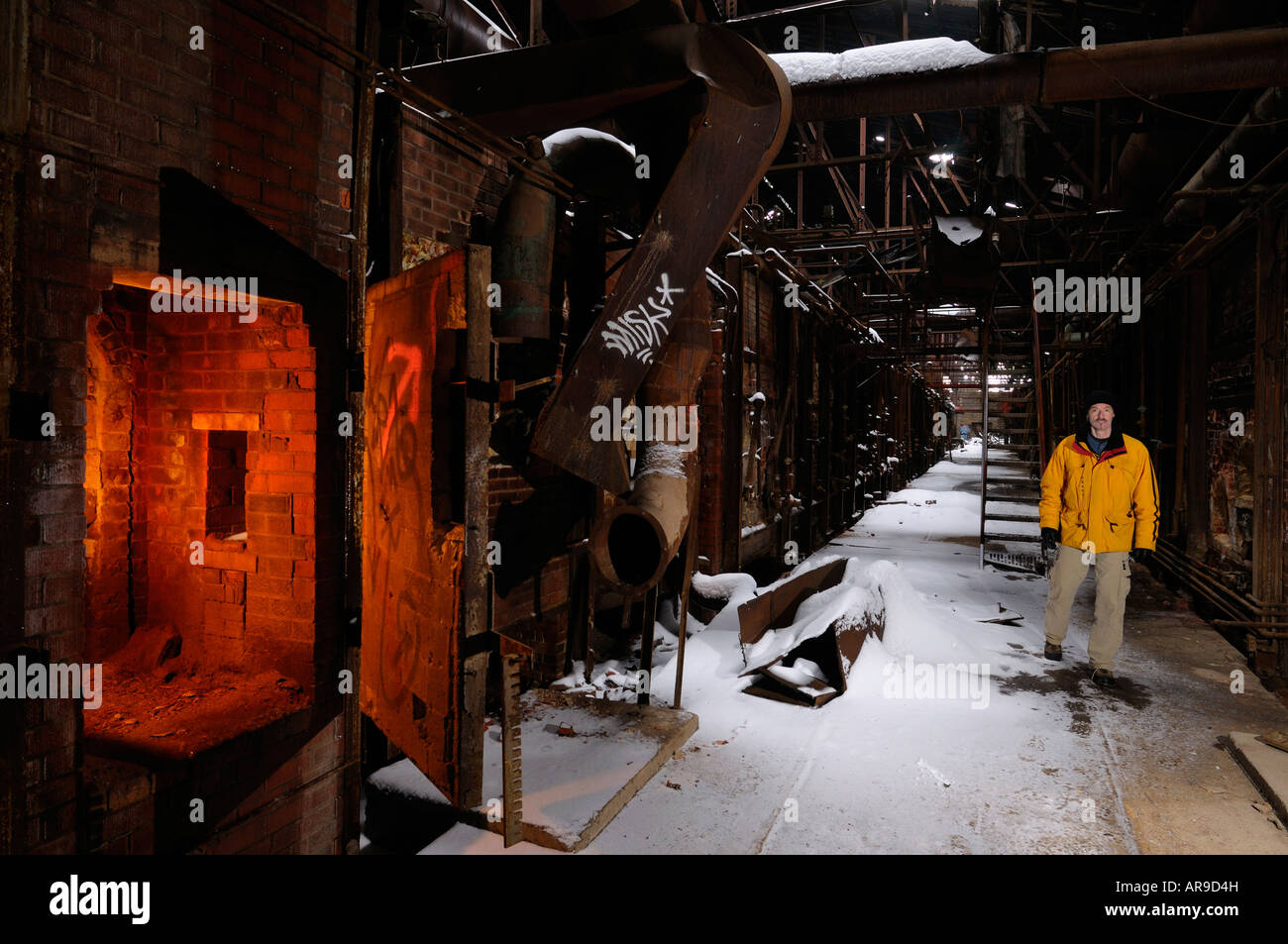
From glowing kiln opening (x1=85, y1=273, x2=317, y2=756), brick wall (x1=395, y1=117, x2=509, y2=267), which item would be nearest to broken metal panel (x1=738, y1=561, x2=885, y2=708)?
glowing kiln opening (x1=85, y1=273, x2=317, y2=756)

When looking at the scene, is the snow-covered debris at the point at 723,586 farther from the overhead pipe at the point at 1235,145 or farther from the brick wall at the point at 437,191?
the overhead pipe at the point at 1235,145

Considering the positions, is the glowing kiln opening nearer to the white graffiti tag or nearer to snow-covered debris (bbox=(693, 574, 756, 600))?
the white graffiti tag

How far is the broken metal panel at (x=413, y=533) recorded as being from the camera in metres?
2.77

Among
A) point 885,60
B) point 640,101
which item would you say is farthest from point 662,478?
point 885,60

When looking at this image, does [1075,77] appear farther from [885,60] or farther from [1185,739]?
[1185,739]

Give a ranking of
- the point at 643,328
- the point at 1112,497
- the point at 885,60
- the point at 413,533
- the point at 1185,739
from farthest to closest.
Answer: the point at 1112,497, the point at 885,60, the point at 1185,739, the point at 643,328, the point at 413,533

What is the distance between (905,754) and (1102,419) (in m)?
3.34

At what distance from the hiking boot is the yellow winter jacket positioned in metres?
0.97

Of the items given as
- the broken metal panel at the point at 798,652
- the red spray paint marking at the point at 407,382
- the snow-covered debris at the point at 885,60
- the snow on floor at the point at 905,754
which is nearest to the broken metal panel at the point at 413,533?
the red spray paint marking at the point at 407,382

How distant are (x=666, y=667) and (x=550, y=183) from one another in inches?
155

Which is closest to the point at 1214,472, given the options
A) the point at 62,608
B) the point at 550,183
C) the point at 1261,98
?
the point at 1261,98

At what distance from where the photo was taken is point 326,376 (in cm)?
324

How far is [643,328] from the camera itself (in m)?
3.49

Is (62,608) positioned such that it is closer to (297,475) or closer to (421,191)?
(297,475)
